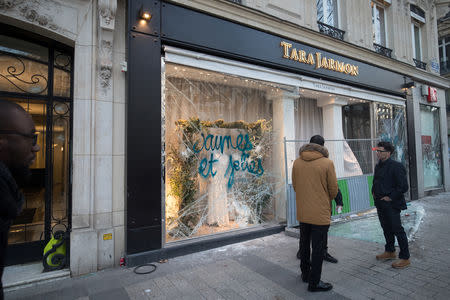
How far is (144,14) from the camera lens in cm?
421

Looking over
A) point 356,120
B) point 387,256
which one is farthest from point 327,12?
point 387,256

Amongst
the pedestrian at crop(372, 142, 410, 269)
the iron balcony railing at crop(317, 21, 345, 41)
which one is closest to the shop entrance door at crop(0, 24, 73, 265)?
the pedestrian at crop(372, 142, 410, 269)

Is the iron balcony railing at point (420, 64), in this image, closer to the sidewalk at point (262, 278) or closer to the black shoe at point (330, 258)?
the sidewalk at point (262, 278)

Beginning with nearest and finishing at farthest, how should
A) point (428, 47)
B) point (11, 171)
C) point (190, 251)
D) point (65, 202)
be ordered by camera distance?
point (11, 171), point (65, 202), point (190, 251), point (428, 47)

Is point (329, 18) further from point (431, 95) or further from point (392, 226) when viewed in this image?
point (392, 226)

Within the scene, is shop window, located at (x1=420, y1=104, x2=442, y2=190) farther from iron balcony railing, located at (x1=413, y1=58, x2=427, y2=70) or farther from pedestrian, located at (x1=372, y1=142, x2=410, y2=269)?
pedestrian, located at (x1=372, y1=142, x2=410, y2=269)

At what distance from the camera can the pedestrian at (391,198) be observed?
12.2ft

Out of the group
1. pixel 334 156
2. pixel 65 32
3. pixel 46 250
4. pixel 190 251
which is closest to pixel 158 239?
pixel 190 251

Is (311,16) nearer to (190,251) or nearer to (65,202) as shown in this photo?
(190,251)

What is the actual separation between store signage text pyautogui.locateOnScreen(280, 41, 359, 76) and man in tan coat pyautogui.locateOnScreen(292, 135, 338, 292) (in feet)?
12.3

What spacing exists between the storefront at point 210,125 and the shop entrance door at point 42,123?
116 centimetres

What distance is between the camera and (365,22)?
26.9 feet

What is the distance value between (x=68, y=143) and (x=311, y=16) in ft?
21.4

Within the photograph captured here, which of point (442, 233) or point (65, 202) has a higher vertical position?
point (65, 202)
